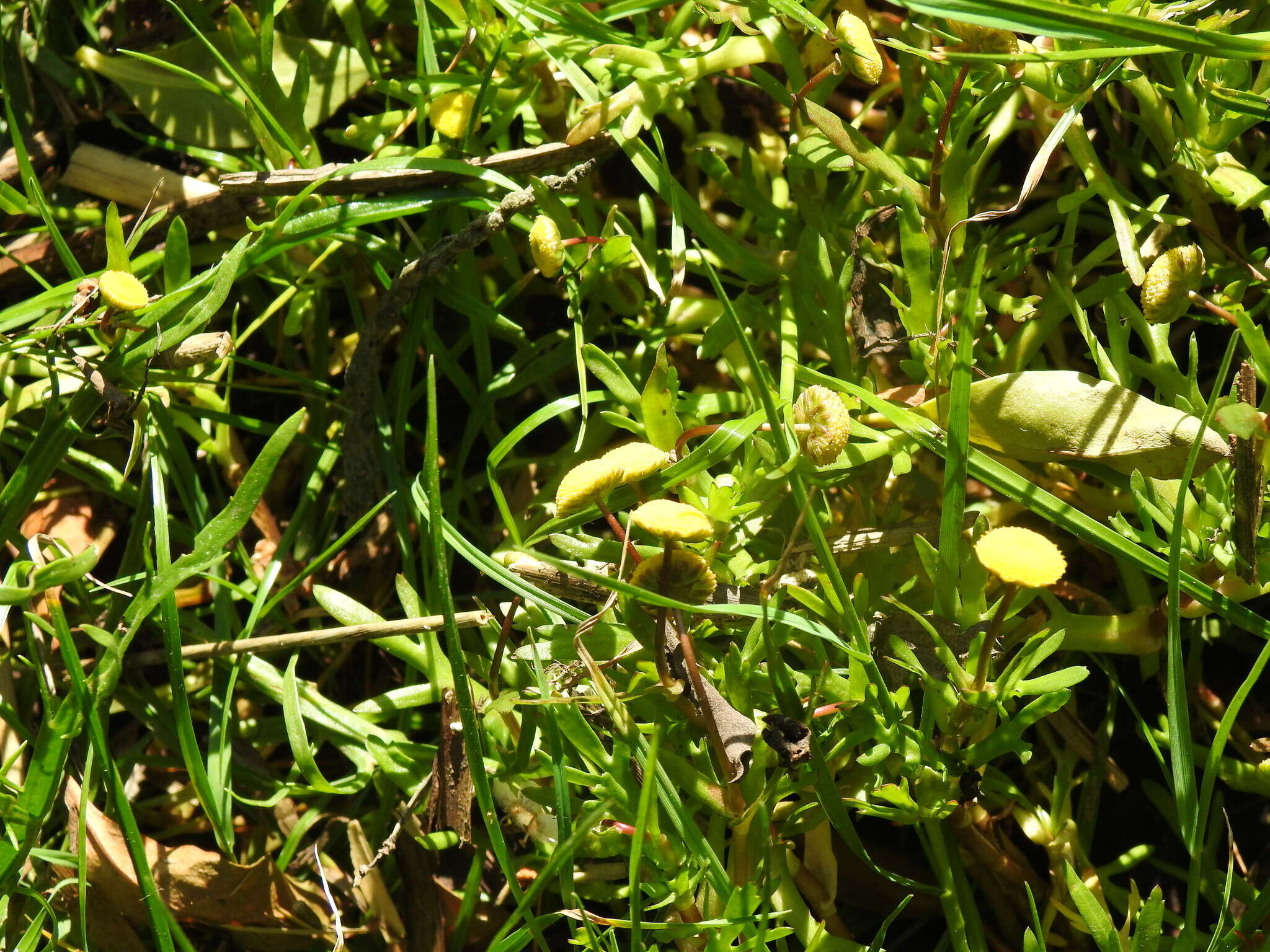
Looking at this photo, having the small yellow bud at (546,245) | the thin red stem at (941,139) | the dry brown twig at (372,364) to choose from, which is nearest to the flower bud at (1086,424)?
the thin red stem at (941,139)

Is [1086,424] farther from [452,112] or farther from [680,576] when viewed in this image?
[452,112]

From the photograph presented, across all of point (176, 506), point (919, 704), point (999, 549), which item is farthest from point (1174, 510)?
point (176, 506)

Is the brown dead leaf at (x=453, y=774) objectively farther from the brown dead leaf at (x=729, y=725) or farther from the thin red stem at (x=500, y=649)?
the brown dead leaf at (x=729, y=725)

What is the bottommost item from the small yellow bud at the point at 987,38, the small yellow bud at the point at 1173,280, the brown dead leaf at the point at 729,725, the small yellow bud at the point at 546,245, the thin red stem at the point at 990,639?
the brown dead leaf at the point at 729,725

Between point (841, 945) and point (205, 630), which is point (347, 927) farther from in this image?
point (841, 945)

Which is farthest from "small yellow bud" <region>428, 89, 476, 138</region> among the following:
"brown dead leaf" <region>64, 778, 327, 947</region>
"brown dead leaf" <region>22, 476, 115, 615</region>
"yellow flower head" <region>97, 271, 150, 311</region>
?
"brown dead leaf" <region>64, 778, 327, 947</region>

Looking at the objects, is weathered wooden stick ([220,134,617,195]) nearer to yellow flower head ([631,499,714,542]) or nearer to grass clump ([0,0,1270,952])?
grass clump ([0,0,1270,952])
